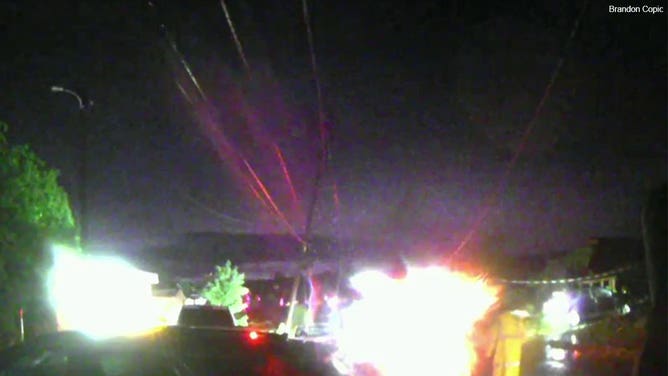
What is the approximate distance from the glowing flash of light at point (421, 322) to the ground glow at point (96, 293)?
696 centimetres

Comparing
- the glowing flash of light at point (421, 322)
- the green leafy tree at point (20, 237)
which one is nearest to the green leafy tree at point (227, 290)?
the glowing flash of light at point (421, 322)

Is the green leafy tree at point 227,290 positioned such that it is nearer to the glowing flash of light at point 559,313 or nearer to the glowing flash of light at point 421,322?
the glowing flash of light at point 421,322

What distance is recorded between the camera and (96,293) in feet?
97.6

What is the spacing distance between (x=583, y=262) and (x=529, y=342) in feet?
46.0

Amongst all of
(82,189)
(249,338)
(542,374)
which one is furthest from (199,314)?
(249,338)

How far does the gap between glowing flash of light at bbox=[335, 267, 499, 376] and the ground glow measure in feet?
22.8

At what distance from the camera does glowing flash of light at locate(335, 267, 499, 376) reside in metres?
19.8

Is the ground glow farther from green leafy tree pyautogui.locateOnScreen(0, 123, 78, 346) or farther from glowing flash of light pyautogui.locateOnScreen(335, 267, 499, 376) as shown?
glowing flash of light pyautogui.locateOnScreen(335, 267, 499, 376)

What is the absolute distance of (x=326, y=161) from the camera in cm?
2406

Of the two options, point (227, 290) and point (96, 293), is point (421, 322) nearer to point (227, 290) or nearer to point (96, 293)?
point (96, 293)

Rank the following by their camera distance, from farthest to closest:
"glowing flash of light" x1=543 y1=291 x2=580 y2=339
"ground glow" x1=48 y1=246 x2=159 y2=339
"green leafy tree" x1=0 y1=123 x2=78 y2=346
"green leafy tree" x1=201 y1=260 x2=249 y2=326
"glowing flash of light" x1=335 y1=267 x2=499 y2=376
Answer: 1. "green leafy tree" x1=201 y1=260 x2=249 y2=326
2. "glowing flash of light" x1=543 y1=291 x2=580 y2=339
3. "glowing flash of light" x1=335 y1=267 x2=499 y2=376
4. "ground glow" x1=48 y1=246 x2=159 y2=339
5. "green leafy tree" x1=0 y1=123 x2=78 y2=346

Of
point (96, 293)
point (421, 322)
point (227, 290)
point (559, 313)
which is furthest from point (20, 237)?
point (227, 290)

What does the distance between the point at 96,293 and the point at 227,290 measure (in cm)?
1658

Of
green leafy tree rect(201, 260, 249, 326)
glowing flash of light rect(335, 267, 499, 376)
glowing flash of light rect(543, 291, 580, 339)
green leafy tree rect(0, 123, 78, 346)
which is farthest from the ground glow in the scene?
glowing flash of light rect(543, 291, 580, 339)
